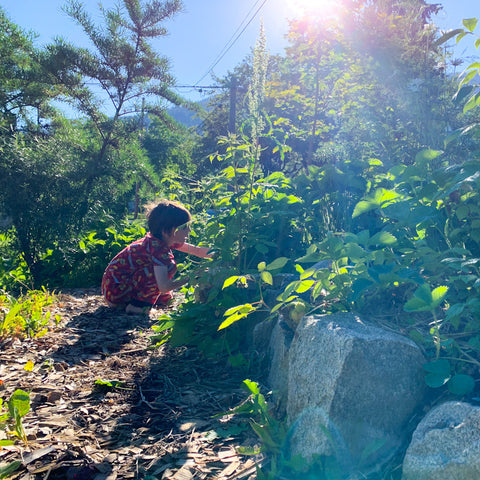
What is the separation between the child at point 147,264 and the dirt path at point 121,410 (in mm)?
770

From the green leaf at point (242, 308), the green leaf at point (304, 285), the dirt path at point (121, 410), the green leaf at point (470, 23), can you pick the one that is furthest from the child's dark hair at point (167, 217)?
the green leaf at point (470, 23)

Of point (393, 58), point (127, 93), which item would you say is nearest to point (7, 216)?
point (127, 93)

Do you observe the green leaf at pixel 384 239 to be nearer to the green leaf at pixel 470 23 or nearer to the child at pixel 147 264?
the green leaf at pixel 470 23

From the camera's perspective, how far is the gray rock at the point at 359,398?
1.57m

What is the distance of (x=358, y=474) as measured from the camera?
151 cm

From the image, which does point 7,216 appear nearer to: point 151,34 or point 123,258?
point 123,258

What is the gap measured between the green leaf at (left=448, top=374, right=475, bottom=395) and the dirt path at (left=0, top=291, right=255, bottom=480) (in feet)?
2.58

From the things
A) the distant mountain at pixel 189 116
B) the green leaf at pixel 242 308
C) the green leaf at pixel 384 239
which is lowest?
the green leaf at pixel 242 308

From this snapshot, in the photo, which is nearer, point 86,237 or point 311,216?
point 311,216

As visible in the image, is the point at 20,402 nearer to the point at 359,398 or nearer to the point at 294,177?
the point at 359,398

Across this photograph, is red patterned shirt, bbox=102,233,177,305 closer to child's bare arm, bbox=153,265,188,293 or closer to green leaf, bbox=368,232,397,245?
child's bare arm, bbox=153,265,188,293

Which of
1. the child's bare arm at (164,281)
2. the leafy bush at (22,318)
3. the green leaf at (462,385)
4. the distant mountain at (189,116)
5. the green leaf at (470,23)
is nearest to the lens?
the green leaf at (462,385)

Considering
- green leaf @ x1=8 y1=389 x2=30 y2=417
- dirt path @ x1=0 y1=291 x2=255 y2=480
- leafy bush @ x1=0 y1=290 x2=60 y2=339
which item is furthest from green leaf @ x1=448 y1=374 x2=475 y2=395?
leafy bush @ x1=0 y1=290 x2=60 y2=339

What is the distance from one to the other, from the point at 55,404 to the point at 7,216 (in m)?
3.20
